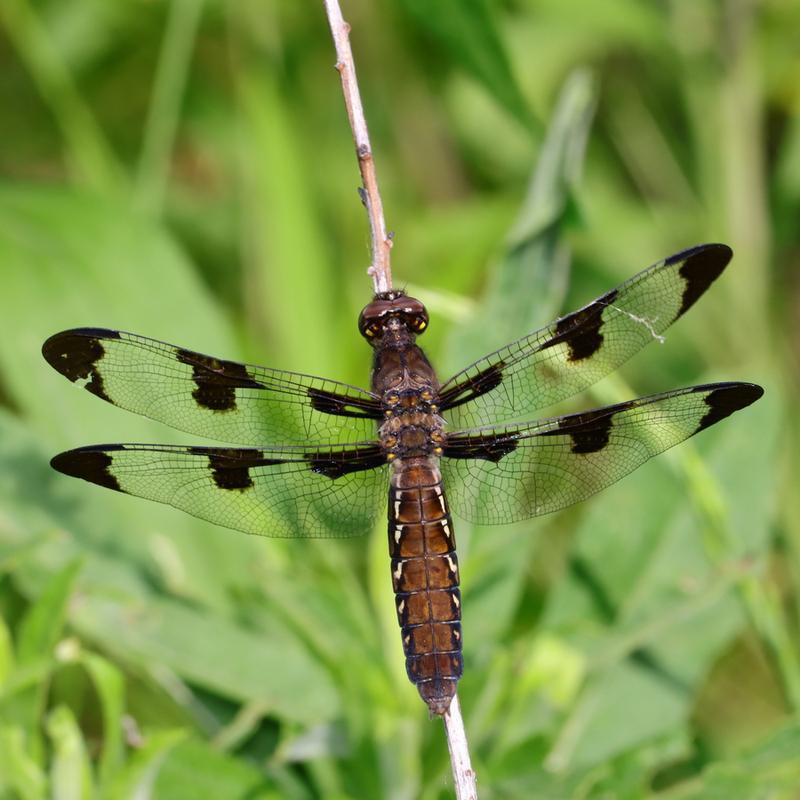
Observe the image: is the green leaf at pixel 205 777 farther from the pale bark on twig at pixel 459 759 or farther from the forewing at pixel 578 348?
the forewing at pixel 578 348

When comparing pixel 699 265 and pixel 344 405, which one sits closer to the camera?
pixel 699 265

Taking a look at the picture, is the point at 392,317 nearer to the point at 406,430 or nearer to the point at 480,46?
the point at 406,430

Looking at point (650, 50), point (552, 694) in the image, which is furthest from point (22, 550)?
point (650, 50)

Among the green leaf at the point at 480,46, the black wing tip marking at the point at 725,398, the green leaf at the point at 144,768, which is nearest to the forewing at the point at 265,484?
the green leaf at the point at 144,768

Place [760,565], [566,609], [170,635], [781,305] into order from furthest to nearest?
[781,305], [566,609], [760,565], [170,635]

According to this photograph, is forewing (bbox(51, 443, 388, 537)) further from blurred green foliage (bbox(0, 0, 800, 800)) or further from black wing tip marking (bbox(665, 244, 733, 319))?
black wing tip marking (bbox(665, 244, 733, 319))

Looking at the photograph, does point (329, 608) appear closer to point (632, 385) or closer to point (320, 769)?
point (320, 769)

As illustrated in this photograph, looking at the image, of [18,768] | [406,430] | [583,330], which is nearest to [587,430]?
[583,330]

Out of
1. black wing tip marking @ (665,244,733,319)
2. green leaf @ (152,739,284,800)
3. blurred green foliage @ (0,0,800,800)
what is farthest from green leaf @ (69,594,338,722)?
black wing tip marking @ (665,244,733,319)
